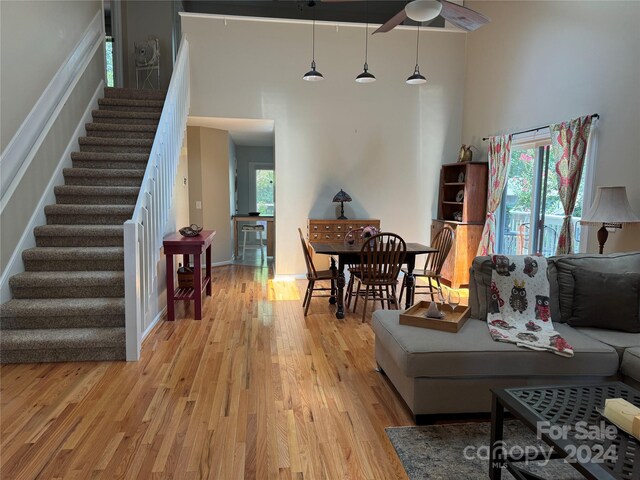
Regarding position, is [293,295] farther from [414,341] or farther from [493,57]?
[493,57]

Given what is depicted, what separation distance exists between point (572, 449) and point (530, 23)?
5024mm

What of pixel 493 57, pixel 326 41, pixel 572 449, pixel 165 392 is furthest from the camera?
pixel 326 41

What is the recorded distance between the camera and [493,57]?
5.73 m

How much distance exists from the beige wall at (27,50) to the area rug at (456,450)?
12.7 ft

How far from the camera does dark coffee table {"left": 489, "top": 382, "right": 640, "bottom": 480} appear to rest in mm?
1410

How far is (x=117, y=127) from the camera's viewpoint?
5227 millimetres

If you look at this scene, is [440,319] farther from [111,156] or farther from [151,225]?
[111,156]

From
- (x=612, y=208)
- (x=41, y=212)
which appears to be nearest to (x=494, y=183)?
(x=612, y=208)

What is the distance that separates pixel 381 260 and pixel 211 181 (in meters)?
4.00

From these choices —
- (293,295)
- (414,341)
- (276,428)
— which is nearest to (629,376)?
(414,341)

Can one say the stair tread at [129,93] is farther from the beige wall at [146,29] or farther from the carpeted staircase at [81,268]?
the beige wall at [146,29]

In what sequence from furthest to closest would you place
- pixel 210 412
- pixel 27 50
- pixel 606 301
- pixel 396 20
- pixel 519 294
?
pixel 27 50, pixel 396 20, pixel 519 294, pixel 606 301, pixel 210 412

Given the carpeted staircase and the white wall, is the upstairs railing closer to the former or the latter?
the carpeted staircase

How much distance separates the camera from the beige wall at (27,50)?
355 centimetres
